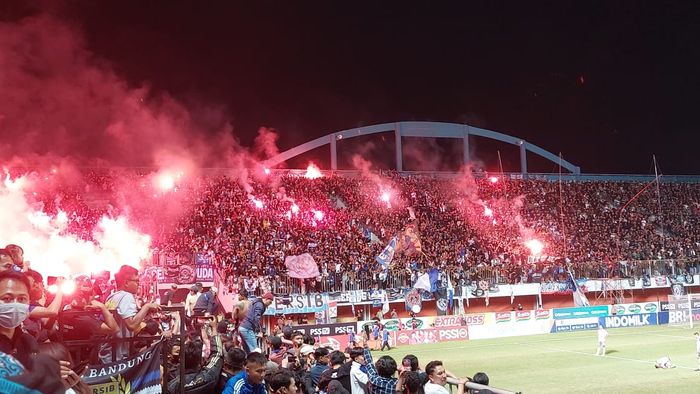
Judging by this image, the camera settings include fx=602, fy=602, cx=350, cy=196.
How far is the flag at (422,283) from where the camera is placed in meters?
35.1

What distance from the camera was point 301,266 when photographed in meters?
33.2

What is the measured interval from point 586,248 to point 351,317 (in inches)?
746

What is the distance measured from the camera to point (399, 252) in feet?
124

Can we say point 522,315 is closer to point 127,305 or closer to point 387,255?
point 387,255

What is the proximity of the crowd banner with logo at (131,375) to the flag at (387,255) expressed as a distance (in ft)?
97.0

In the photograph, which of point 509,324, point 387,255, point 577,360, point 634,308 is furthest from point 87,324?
point 634,308

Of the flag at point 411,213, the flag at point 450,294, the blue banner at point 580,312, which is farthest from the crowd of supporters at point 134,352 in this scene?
the flag at point 411,213

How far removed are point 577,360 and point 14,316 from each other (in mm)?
23884

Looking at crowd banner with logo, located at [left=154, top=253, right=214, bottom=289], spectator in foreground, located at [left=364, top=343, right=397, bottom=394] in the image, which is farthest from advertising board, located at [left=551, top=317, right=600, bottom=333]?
spectator in foreground, located at [left=364, top=343, right=397, bottom=394]

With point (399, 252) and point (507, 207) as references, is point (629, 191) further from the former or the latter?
point (399, 252)

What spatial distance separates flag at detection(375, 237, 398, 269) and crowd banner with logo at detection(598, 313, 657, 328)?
13921 millimetres

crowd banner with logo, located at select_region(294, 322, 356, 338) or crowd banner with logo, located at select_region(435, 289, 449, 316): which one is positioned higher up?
crowd banner with logo, located at select_region(435, 289, 449, 316)

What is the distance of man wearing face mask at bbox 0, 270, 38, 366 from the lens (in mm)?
3156

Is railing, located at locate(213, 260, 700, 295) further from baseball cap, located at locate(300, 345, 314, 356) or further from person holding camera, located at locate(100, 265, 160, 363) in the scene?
person holding camera, located at locate(100, 265, 160, 363)
